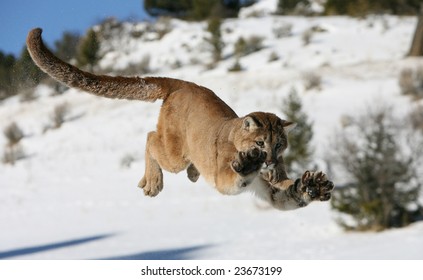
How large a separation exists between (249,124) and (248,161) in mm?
336

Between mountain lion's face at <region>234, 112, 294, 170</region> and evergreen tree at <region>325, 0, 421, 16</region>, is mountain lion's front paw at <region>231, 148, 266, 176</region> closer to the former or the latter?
mountain lion's face at <region>234, 112, 294, 170</region>

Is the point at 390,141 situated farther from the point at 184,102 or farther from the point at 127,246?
the point at 184,102

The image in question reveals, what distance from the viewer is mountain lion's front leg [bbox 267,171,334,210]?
756 cm

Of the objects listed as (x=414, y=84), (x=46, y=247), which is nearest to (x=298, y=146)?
(x=414, y=84)

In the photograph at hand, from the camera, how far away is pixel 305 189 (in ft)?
A: 25.0

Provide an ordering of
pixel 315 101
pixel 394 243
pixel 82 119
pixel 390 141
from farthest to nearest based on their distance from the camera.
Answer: pixel 394 243, pixel 390 141, pixel 315 101, pixel 82 119

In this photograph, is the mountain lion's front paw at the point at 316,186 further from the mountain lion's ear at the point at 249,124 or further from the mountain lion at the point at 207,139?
the mountain lion's ear at the point at 249,124

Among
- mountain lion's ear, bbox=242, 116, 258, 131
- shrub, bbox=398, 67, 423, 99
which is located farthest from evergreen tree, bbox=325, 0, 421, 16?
mountain lion's ear, bbox=242, 116, 258, 131

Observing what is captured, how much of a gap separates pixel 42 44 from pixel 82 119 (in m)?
24.2

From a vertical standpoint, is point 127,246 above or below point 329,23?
below

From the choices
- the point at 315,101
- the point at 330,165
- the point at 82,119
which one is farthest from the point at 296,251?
the point at 82,119

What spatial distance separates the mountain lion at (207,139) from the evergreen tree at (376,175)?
3864cm

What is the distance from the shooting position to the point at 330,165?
49.7 metres

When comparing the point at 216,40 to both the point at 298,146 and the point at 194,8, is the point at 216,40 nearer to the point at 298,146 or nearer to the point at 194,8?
the point at 298,146
